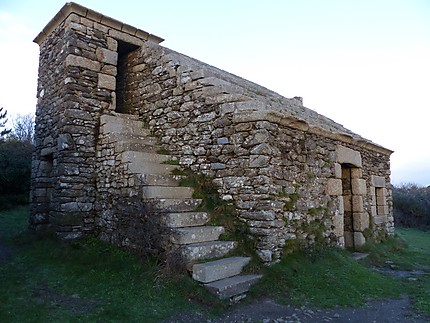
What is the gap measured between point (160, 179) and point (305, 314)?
3093 mm

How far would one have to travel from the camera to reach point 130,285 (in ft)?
14.8

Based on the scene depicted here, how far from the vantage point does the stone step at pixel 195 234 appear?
464 cm

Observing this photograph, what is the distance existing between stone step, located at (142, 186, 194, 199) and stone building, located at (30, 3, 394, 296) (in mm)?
18

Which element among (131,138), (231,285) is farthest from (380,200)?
(131,138)

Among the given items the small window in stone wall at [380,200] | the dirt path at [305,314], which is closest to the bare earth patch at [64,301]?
the dirt path at [305,314]

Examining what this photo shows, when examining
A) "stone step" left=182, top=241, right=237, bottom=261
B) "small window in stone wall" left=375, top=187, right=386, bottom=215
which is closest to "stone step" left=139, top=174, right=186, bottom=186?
"stone step" left=182, top=241, right=237, bottom=261

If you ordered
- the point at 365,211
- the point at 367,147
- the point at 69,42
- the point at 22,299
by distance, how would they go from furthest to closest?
the point at 367,147 < the point at 365,211 < the point at 69,42 < the point at 22,299

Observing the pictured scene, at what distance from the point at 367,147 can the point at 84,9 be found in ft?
25.4

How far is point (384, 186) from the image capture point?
380 inches

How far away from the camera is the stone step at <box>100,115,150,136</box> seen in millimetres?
6711

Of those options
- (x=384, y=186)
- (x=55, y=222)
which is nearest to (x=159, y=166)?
(x=55, y=222)

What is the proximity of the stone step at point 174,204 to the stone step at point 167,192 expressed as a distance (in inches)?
5.1

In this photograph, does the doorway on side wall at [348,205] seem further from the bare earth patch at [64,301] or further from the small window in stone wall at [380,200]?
the bare earth patch at [64,301]

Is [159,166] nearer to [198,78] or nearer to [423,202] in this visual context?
[198,78]
